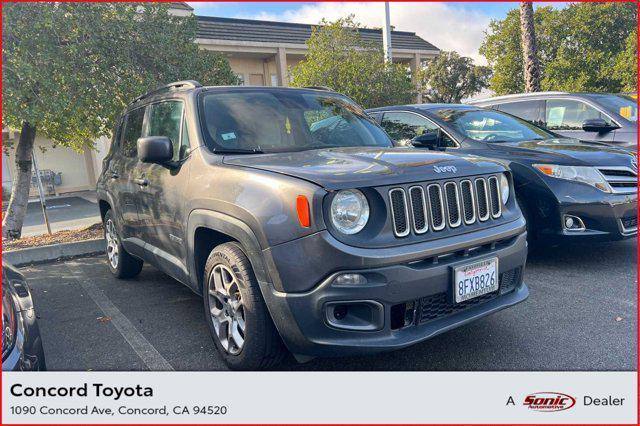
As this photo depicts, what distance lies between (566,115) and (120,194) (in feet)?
20.1

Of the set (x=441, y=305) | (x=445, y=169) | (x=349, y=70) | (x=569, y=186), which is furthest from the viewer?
(x=349, y=70)

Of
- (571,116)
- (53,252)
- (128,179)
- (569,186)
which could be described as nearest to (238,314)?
(128,179)

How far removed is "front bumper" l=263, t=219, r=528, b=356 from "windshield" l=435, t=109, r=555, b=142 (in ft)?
10.2

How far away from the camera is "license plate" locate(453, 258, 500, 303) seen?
2.65 metres

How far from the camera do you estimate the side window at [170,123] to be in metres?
3.61

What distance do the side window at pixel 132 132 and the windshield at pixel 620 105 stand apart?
19.8 ft

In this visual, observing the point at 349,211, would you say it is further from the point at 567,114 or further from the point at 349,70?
the point at 349,70

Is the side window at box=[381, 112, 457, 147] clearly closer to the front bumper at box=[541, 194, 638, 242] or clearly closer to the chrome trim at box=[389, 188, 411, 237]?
the front bumper at box=[541, 194, 638, 242]

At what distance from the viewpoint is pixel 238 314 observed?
114 inches

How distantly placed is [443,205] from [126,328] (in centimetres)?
274

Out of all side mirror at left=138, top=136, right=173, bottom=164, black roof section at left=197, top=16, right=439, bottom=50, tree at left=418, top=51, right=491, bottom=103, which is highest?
black roof section at left=197, top=16, right=439, bottom=50

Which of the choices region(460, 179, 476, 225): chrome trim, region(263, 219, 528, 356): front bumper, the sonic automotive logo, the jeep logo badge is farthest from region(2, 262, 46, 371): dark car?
the sonic automotive logo

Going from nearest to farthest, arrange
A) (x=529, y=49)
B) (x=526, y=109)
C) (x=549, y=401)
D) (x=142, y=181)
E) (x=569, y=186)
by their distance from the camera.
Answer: (x=549, y=401), (x=142, y=181), (x=569, y=186), (x=526, y=109), (x=529, y=49)

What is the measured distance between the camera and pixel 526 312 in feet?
12.3
